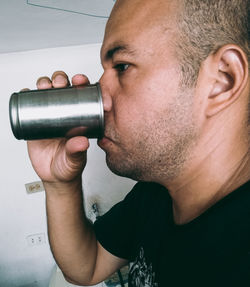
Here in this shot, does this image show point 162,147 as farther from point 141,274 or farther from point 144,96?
point 141,274

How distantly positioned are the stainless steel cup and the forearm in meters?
0.32

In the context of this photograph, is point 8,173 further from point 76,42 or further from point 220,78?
point 220,78

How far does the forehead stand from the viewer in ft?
2.01

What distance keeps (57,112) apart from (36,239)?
4.35 feet

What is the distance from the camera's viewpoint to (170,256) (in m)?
0.66

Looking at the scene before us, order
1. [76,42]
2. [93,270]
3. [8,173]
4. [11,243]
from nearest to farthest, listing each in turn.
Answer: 1. [93,270]
2. [76,42]
3. [8,173]
4. [11,243]

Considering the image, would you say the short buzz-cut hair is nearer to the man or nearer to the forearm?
the man

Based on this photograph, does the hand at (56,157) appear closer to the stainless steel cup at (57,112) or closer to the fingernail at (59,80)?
the fingernail at (59,80)

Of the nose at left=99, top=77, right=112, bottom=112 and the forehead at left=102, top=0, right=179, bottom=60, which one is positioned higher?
the forehead at left=102, top=0, right=179, bottom=60

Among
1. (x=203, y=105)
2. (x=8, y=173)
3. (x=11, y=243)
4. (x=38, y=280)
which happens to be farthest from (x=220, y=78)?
(x=38, y=280)

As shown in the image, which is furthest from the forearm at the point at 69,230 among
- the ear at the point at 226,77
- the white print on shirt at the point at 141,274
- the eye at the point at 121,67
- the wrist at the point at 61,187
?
the ear at the point at 226,77

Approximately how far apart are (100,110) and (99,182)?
1047mm

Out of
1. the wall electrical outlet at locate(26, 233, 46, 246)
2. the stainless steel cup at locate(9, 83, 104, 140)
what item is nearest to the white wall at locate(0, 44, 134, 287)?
the wall electrical outlet at locate(26, 233, 46, 246)

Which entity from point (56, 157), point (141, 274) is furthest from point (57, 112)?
point (141, 274)
